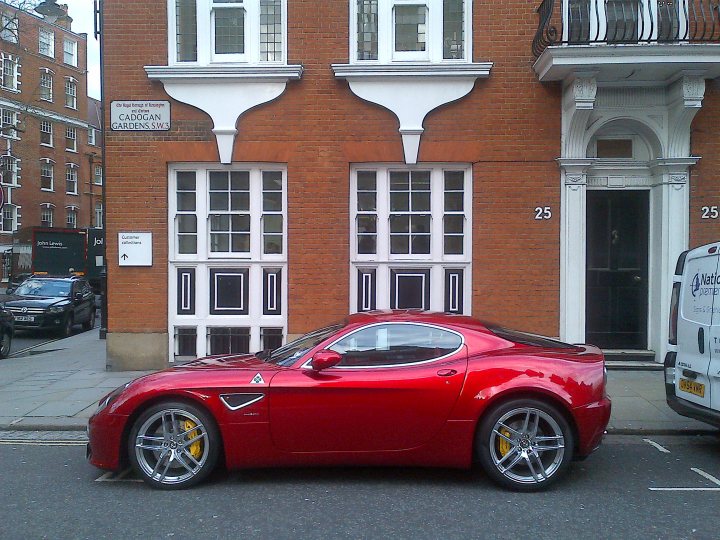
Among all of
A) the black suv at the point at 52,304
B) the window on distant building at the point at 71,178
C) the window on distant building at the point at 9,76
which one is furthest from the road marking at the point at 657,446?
the window on distant building at the point at 71,178

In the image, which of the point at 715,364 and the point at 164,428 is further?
the point at 715,364

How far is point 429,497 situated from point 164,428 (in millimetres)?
2124

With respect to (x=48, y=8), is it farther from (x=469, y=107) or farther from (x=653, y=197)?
(x=653, y=197)

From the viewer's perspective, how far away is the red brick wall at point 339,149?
34.5 ft

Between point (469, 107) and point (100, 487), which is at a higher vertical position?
point (469, 107)

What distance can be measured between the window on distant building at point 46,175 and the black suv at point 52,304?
94.7 ft

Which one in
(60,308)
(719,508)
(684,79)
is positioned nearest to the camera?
A: (719,508)

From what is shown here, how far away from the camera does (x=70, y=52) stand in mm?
47906

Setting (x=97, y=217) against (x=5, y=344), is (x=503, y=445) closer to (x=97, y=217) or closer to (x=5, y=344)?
(x=5, y=344)

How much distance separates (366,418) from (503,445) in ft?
3.57

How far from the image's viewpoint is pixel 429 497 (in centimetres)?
552

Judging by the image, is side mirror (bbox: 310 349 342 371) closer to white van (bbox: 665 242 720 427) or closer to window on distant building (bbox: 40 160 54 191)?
white van (bbox: 665 242 720 427)

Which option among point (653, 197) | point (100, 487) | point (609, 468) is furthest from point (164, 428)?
point (653, 197)

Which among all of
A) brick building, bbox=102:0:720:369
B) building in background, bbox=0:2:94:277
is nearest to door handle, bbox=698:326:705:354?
brick building, bbox=102:0:720:369
